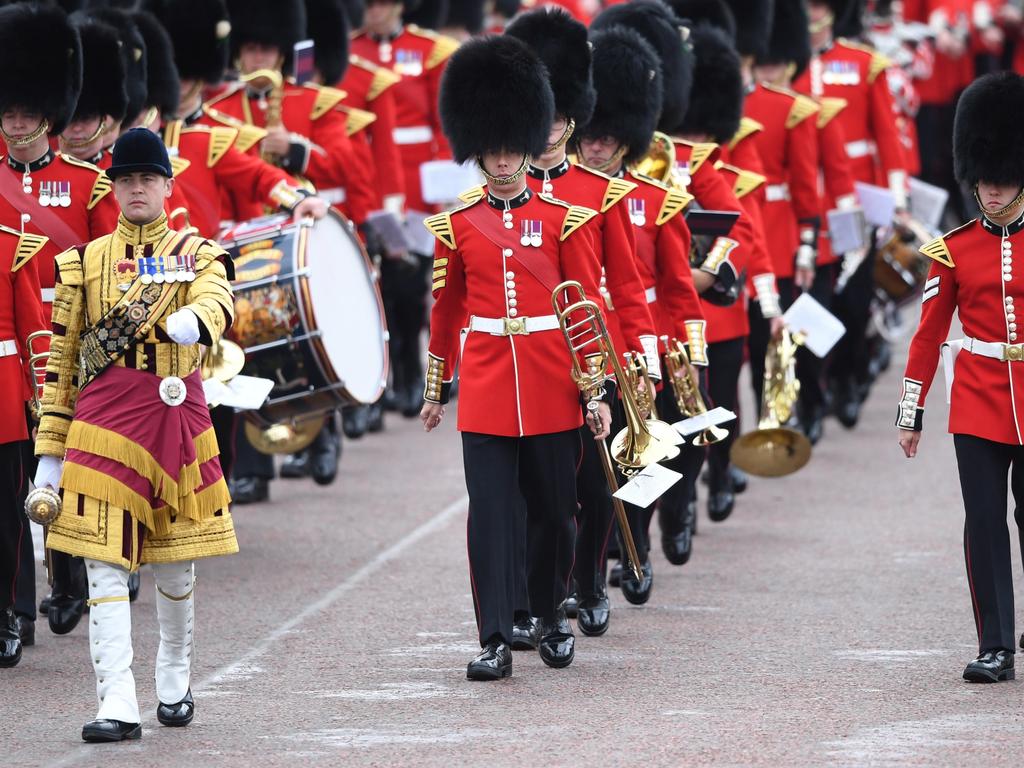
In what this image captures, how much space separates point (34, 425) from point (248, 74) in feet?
11.2

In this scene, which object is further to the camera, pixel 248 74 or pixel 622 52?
pixel 248 74

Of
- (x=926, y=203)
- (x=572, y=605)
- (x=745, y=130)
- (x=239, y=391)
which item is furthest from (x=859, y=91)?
(x=572, y=605)

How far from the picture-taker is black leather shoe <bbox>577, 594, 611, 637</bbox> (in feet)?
23.5

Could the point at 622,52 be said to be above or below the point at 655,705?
above

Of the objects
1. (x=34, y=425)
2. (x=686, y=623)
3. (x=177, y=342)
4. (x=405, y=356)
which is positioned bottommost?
(x=405, y=356)

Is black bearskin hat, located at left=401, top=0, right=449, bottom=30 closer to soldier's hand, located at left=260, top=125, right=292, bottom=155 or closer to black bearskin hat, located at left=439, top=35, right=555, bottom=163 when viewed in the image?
soldier's hand, located at left=260, top=125, right=292, bottom=155

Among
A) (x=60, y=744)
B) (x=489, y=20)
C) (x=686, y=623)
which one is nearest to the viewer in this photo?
(x=60, y=744)

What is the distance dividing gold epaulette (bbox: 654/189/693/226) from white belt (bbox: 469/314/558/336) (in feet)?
3.24

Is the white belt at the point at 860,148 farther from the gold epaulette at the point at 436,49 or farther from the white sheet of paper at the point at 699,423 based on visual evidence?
the white sheet of paper at the point at 699,423

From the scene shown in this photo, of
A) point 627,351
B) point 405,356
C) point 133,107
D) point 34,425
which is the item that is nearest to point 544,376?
point 627,351

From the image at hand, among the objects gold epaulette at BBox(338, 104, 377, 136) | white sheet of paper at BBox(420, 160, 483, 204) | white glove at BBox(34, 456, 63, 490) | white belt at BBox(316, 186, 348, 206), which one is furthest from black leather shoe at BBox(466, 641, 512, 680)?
white sheet of paper at BBox(420, 160, 483, 204)

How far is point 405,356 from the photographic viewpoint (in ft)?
38.7

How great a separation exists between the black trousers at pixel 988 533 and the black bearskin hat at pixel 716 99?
2.58 meters

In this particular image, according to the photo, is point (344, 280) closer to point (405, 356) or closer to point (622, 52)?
point (622, 52)
